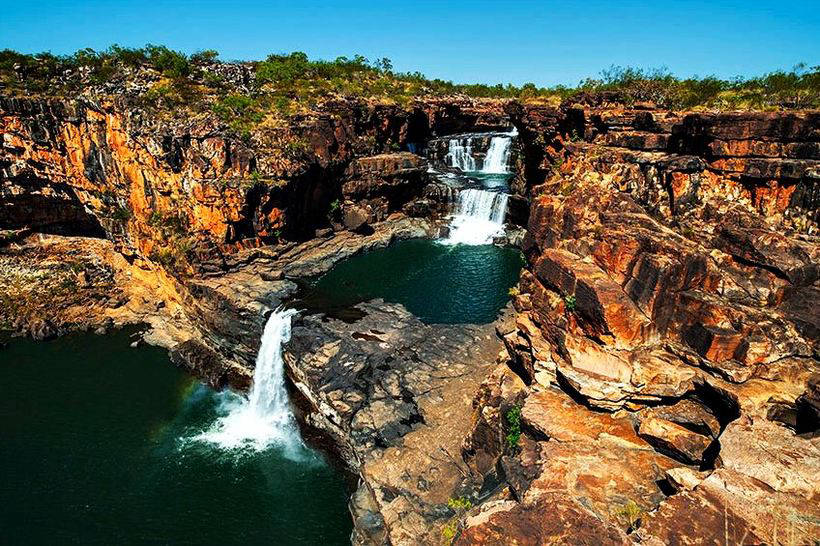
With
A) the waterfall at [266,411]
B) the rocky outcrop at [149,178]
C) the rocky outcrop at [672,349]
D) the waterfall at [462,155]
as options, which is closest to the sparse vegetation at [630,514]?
the rocky outcrop at [672,349]

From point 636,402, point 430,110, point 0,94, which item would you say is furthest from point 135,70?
point 636,402

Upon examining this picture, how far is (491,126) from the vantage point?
65938mm

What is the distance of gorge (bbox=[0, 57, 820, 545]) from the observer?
14.9 meters

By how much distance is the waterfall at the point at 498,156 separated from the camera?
5647 cm

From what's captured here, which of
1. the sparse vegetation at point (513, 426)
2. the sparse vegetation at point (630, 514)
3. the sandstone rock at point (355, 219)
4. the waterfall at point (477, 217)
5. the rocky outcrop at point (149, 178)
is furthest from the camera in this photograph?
the waterfall at point (477, 217)

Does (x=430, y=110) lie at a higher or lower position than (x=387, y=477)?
higher

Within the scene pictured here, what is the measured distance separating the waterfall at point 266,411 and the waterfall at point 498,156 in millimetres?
35919

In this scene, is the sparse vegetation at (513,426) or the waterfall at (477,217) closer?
the sparse vegetation at (513,426)

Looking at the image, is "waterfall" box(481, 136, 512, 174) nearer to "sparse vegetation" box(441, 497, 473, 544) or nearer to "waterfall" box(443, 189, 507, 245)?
"waterfall" box(443, 189, 507, 245)

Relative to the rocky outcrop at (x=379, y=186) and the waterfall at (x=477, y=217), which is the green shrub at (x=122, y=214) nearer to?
the rocky outcrop at (x=379, y=186)

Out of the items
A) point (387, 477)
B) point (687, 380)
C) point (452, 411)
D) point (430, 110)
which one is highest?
point (430, 110)

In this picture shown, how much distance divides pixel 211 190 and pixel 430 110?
110 ft

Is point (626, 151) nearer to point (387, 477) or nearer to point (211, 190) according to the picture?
point (387, 477)

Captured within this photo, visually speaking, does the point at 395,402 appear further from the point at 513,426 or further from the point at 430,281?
the point at 430,281
